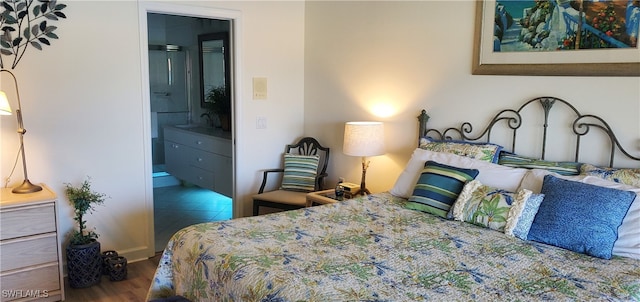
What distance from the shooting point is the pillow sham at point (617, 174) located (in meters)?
2.47

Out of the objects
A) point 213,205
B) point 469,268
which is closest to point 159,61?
point 213,205

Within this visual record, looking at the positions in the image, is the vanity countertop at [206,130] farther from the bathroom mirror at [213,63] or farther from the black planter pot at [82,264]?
the black planter pot at [82,264]

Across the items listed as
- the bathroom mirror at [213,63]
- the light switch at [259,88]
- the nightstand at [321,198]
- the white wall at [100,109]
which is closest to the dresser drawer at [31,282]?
the white wall at [100,109]

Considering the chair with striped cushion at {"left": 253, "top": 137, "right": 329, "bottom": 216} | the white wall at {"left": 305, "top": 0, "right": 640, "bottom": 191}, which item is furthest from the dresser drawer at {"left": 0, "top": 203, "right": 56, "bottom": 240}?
the white wall at {"left": 305, "top": 0, "right": 640, "bottom": 191}

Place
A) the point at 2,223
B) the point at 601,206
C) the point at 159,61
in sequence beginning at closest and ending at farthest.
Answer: the point at 601,206 < the point at 2,223 < the point at 159,61

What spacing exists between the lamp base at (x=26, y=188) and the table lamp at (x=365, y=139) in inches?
86.9

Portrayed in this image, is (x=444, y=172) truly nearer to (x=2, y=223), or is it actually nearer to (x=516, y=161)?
(x=516, y=161)

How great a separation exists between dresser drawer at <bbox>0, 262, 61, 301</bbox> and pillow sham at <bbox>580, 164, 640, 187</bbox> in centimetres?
328

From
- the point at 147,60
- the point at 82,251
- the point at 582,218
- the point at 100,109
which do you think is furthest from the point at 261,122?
the point at 582,218

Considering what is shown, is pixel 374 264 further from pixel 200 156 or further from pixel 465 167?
pixel 200 156

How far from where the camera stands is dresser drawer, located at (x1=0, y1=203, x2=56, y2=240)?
2.94 m

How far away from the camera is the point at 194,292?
7.90ft

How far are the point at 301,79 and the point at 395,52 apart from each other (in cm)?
121

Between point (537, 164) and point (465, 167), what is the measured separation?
412 millimetres
